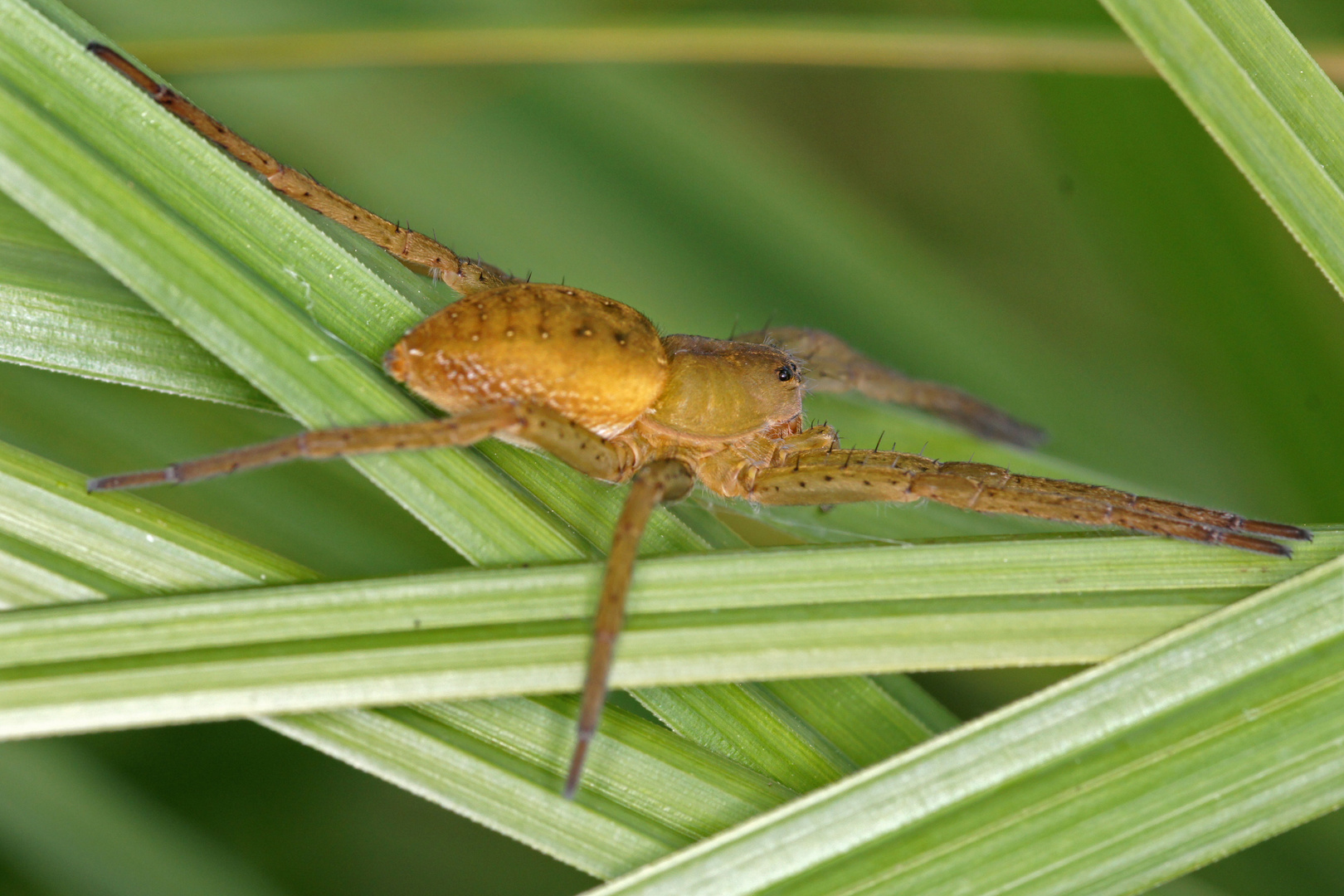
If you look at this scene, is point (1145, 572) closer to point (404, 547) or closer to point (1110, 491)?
point (1110, 491)

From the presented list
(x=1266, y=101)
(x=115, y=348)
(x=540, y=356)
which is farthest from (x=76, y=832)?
(x=1266, y=101)

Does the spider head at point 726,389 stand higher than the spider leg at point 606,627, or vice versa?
the spider head at point 726,389

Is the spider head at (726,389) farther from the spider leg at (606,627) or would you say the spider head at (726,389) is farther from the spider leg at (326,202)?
the spider leg at (606,627)

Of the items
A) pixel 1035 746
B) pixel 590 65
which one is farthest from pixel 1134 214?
pixel 1035 746

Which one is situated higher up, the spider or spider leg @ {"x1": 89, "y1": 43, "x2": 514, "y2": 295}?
spider leg @ {"x1": 89, "y1": 43, "x2": 514, "y2": 295}

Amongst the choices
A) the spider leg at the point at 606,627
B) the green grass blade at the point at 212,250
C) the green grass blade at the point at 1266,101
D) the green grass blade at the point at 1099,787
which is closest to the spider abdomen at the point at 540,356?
the green grass blade at the point at 212,250

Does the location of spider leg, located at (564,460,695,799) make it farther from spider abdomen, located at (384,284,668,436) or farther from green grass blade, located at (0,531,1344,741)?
spider abdomen, located at (384,284,668,436)

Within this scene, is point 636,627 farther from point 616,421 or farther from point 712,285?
point 712,285

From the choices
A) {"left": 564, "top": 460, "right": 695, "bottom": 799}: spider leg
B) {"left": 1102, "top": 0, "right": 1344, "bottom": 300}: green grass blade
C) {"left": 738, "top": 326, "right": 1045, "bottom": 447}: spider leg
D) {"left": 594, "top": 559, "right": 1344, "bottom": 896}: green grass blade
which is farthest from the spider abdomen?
{"left": 1102, "top": 0, "right": 1344, "bottom": 300}: green grass blade

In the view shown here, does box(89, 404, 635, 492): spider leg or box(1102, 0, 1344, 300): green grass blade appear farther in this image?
box(1102, 0, 1344, 300): green grass blade
